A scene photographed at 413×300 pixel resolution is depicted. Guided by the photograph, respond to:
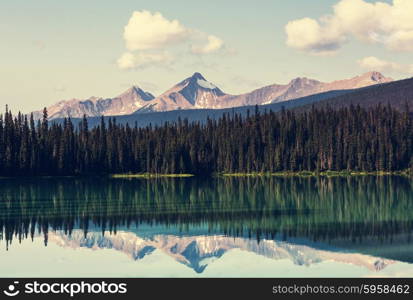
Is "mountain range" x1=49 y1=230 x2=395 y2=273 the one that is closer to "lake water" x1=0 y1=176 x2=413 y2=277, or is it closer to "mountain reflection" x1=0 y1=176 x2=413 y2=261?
"lake water" x1=0 y1=176 x2=413 y2=277

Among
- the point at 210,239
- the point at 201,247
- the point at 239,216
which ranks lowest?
the point at 201,247

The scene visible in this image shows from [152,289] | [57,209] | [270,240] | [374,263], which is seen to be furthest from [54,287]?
[57,209]

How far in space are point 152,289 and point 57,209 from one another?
48190 millimetres

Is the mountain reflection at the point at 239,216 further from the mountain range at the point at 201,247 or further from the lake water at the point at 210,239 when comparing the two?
the mountain range at the point at 201,247

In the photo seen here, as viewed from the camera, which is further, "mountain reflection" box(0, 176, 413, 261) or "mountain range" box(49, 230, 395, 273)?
"mountain reflection" box(0, 176, 413, 261)

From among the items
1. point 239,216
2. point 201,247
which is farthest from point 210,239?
point 239,216

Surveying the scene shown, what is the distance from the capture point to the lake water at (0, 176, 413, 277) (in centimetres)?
4066

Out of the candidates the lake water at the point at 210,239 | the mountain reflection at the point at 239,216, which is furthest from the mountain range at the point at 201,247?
the mountain reflection at the point at 239,216

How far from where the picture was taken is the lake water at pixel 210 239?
40.7 metres

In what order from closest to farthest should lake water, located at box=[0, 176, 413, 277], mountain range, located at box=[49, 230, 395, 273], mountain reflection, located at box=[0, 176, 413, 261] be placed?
lake water, located at box=[0, 176, 413, 277] → mountain range, located at box=[49, 230, 395, 273] → mountain reflection, located at box=[0, 176, 413, 261]

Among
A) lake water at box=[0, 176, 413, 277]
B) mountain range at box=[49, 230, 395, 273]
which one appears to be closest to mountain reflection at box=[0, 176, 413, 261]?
lake water at box=[0, 176, 413, 277]

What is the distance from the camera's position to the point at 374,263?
4084cm

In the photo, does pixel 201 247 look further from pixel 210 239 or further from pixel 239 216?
pixel 239 216

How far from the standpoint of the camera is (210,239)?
172ft
